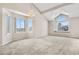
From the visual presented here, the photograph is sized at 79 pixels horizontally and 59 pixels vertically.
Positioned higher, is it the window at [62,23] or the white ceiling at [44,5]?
the white ceiling at [44,5]

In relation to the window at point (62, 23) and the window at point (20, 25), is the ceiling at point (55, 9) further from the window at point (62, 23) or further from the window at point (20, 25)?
the window at point (20, 25)

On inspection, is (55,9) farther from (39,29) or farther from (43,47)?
(43,47)

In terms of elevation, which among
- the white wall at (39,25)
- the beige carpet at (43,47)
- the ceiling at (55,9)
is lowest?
the beige carpet at (43,47)

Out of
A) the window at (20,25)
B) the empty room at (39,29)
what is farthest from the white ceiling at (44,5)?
the window at (20,25)

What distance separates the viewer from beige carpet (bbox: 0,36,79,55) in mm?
1830

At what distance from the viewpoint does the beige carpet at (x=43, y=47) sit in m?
1.83

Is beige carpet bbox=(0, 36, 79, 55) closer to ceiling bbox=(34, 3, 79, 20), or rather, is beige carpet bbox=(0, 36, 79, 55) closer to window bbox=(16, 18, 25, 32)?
window bbox=(16, 18, 25, 32)

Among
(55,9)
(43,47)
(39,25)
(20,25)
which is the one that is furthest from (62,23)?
(20,25)

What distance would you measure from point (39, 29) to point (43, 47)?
0.28 m

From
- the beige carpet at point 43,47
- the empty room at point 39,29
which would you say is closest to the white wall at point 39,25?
the empty room at point 39,29

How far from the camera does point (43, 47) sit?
186cm

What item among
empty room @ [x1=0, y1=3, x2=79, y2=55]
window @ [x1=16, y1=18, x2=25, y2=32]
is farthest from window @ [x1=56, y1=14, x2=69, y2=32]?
window @ [x1=16, y1=18, x2=25, y2=32]
